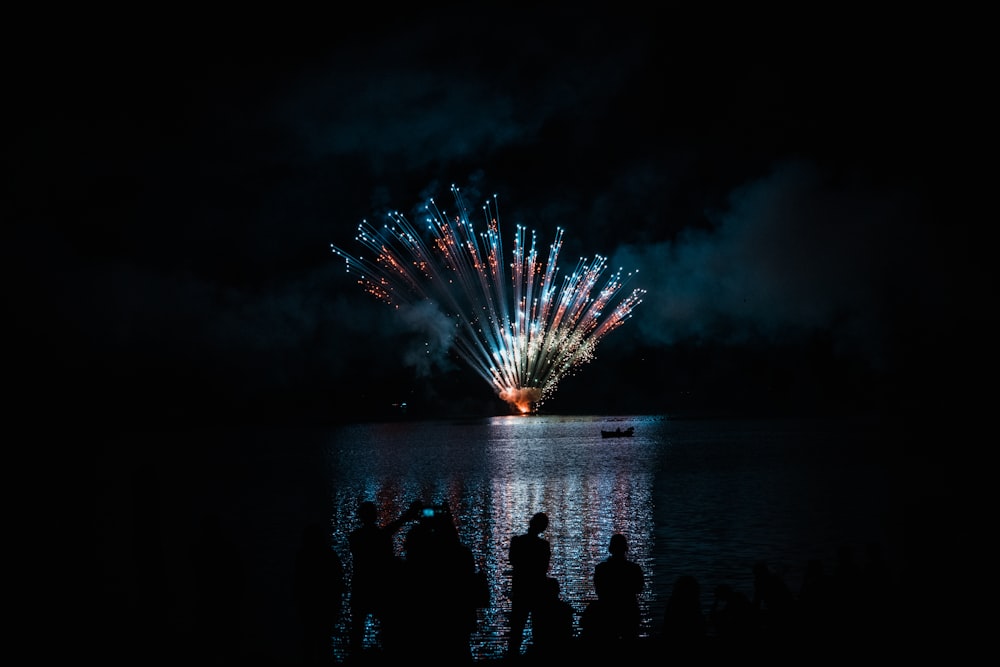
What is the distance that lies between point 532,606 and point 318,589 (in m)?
2.44

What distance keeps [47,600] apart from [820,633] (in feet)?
44.2

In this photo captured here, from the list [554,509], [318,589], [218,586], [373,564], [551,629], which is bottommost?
[554,509]

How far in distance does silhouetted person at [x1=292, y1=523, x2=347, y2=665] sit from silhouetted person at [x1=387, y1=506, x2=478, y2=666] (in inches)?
65.8

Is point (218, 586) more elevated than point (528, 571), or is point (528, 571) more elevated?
point (528, 571)

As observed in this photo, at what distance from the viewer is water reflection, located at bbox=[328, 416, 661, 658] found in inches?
898

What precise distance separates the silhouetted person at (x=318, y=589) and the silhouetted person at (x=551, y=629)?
235 cm

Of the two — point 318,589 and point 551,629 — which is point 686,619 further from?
point 318,589

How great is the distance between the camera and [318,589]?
1102 centimetres

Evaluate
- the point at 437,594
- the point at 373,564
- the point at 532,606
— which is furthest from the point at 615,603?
the point at 373,564

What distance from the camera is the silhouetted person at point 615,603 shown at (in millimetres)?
10055

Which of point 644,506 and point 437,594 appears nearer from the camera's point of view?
point 437,594

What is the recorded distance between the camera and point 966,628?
1136 centimetres

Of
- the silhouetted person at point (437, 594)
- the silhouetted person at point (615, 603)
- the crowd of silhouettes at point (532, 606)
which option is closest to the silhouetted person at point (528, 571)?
the crowd of silhouettes at point (532, 606)

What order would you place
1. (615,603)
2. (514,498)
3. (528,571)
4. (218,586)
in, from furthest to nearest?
(514,498), (218,586), (528,571), (615,603)
